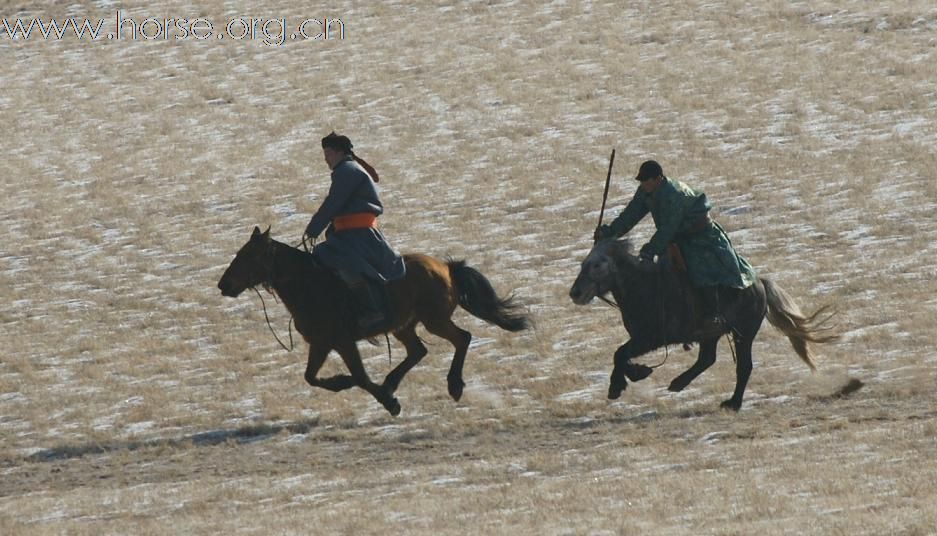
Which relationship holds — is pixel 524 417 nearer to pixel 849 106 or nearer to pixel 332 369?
pixel 332 369

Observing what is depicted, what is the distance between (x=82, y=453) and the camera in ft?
40.8

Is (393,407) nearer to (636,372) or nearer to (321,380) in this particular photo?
(321,380)

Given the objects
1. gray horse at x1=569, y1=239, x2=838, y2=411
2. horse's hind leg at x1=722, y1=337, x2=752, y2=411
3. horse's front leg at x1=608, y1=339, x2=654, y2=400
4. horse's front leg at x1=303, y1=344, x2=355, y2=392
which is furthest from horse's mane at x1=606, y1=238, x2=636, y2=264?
horse's front leg at x1=303, y1=344, x2=355, y2=392

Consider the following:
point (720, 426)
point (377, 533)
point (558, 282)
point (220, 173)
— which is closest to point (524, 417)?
point (720, 426)

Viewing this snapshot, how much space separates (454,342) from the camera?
43.4ft

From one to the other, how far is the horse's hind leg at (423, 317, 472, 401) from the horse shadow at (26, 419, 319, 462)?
1.20m

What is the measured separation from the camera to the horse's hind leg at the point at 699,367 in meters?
12.5

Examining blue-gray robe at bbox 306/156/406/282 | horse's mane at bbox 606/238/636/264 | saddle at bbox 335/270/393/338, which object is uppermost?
blue-gray robe at bbox 306/156/406/282

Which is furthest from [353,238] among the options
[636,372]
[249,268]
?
[636,372]

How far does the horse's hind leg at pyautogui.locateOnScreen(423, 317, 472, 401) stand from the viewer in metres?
13.1

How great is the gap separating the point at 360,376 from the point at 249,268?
4.24 ft

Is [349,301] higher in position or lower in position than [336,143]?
lower

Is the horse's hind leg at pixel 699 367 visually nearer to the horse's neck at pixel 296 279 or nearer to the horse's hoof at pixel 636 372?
the horse's hoof at pixel 636 372

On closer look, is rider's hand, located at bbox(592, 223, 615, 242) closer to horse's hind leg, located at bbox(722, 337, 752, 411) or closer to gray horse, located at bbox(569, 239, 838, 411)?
gray horse, located at bbox(569, 239, 838, 411)
